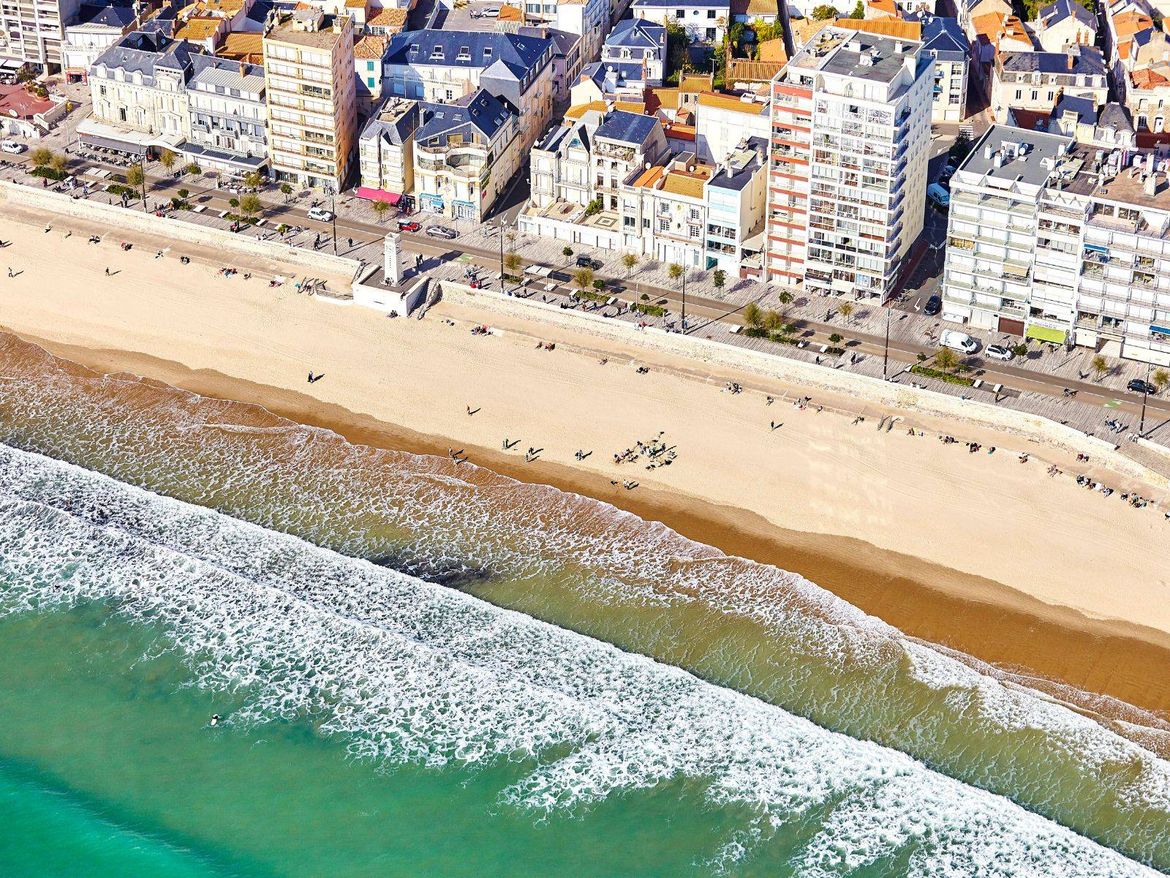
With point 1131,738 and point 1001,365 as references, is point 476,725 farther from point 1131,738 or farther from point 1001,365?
point 1001,365

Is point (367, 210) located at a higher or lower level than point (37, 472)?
higher

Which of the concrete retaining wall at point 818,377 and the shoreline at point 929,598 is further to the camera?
the concrete retaining wall at point 818,377

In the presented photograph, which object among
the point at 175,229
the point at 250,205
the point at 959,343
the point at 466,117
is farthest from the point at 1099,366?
the point at 175,229

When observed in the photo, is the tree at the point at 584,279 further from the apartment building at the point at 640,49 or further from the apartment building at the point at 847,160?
the apartment building at the point at 640,49

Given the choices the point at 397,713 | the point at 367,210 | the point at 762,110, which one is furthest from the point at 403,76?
the point at 397,713

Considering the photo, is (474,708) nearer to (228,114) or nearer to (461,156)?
(461,156)

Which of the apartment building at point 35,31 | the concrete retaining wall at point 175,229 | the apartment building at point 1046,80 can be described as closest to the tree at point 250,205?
the concrete retaining wall at point 175,229
